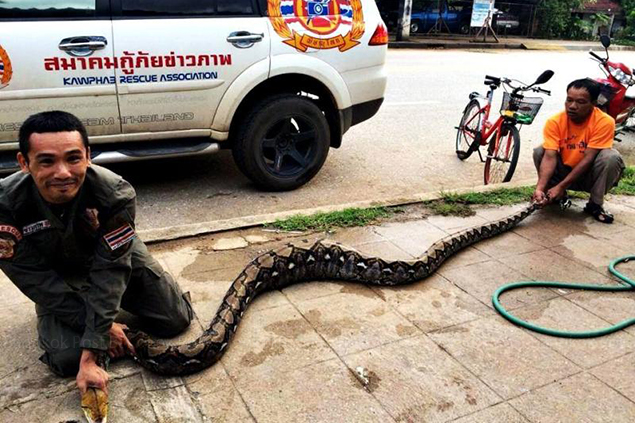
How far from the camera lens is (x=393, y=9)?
26344mm

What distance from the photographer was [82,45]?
5074 millimetres

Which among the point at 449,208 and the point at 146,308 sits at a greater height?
the point at 146,308

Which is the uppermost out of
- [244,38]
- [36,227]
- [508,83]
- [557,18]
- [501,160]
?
[557,18]

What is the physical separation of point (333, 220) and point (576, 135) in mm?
2722

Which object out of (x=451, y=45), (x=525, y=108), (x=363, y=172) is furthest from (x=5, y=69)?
(x=451, y=45)

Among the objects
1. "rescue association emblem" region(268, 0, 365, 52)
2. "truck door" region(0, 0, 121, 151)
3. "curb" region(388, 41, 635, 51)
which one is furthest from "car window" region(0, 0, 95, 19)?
"curb" region(388, 41, 635, 51)

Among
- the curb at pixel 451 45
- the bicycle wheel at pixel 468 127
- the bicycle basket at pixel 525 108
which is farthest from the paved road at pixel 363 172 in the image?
the curb at pixel 451 45

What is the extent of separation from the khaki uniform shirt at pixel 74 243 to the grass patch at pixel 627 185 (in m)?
5.92

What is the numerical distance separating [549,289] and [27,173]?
3.69m

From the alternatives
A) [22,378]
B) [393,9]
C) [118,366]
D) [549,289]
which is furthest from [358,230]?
Answer: [393,9]

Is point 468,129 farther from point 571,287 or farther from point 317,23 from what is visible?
point 571,287

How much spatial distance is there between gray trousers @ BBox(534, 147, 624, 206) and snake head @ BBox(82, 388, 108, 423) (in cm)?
492

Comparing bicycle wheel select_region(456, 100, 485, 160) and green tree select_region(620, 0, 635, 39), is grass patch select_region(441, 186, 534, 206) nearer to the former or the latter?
bicycle wheel select_region(456, 100, 485, 160)

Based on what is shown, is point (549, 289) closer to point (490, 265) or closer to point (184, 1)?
point (490, 265)
